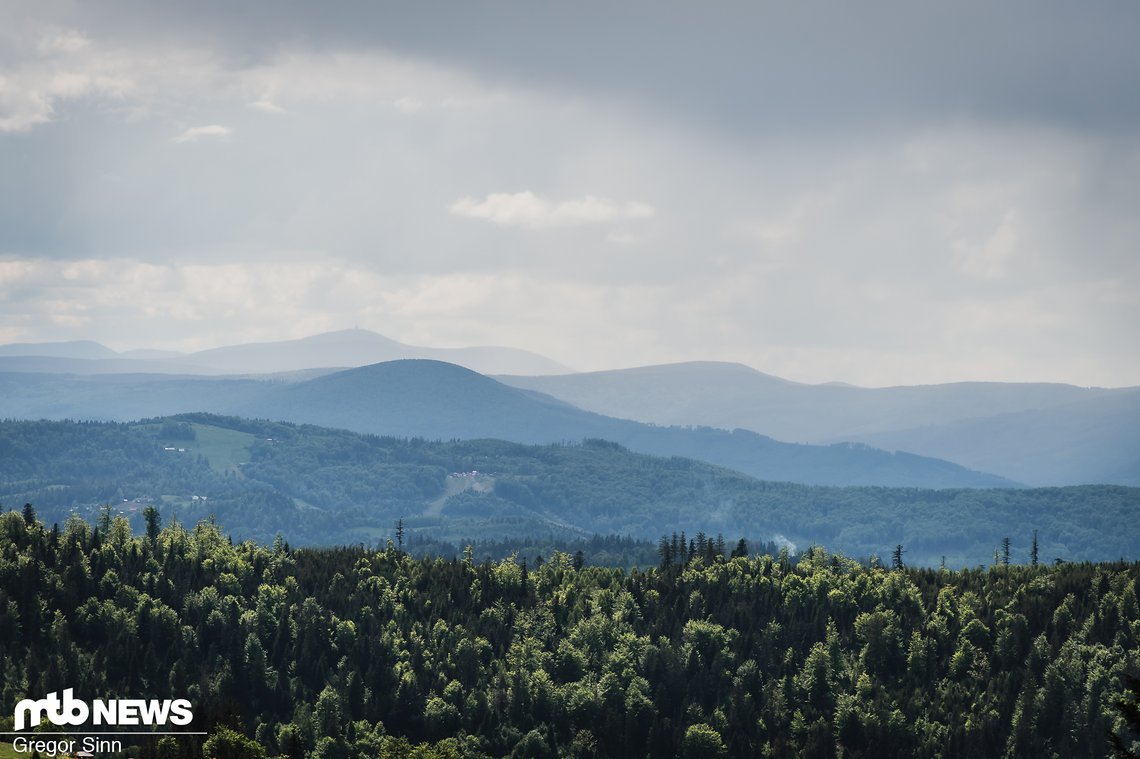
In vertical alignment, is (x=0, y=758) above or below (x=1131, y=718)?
below

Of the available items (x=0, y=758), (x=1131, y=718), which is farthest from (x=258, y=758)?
(x=1131, y=718)

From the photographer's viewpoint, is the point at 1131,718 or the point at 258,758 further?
the point at 258,758

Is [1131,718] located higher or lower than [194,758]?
higher

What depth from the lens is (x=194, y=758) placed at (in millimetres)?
199000

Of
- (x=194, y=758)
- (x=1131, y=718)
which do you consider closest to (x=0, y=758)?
(x=194, y=758)

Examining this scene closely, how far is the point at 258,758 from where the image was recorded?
199125mm

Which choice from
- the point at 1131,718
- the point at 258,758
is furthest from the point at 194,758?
the point at 1131,718

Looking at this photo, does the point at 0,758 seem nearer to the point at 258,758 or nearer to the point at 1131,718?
the point at 258,758

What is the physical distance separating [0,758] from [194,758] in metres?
26.2

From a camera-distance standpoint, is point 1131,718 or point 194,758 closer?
point 1131,718

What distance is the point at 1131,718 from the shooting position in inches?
3516

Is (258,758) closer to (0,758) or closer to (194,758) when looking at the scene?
(194,758)

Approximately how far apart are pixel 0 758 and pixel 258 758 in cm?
3472

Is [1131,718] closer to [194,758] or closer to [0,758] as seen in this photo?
[194,758]
